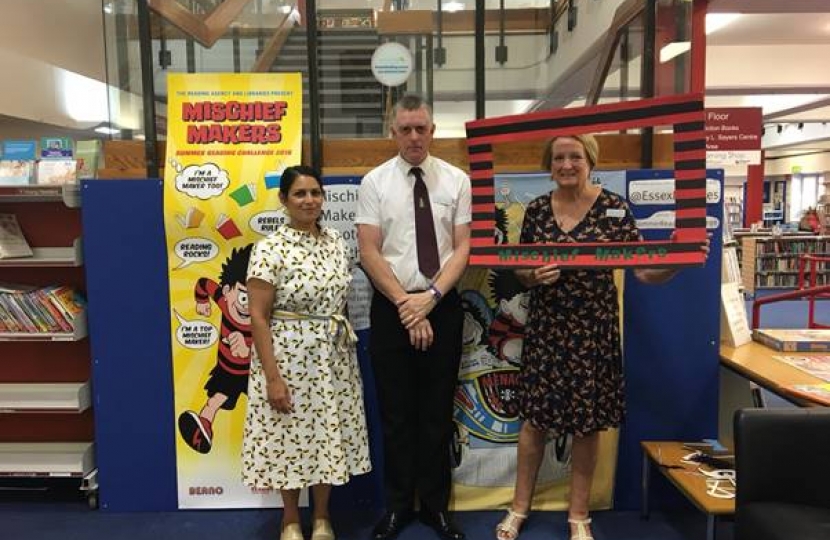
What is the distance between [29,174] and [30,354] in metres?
0.98

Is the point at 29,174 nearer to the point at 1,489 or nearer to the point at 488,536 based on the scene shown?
the point at 1,489

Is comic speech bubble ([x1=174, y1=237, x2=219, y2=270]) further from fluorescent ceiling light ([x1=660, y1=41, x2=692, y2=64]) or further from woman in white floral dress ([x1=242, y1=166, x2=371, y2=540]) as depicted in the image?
fluorescent ceiling light ([x1=660, y1=41, x2=692, y2=64])

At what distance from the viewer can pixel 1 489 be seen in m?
3.43

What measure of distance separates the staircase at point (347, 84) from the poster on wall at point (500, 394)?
766mm

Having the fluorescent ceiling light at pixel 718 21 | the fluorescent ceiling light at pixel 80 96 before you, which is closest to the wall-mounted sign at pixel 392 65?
the fluorescent ceiling light at pixel 718 21

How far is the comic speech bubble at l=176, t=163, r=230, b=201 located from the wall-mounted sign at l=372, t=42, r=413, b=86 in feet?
3.06

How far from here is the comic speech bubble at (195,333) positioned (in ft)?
9.95

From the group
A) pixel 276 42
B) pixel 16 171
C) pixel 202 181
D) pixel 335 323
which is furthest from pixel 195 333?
pixel 276 42

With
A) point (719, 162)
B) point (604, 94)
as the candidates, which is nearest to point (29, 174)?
point (604, 94)

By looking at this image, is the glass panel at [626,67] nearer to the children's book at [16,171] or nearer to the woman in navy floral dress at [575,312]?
the woman in navy floral dress at [575,312]

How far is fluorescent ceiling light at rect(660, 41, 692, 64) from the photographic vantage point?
3139 millimetres

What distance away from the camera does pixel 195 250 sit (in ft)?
9.82

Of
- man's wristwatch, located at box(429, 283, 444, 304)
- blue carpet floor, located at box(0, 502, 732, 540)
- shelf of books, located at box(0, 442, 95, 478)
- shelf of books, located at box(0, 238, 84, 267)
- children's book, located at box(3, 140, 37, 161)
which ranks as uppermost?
children's book, located at box(3, 140, 37, 161)

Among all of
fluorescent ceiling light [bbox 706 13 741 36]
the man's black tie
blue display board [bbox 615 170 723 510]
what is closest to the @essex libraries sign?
the man's black tie
